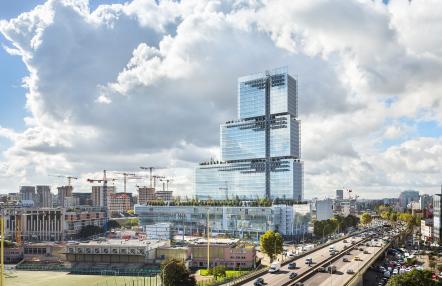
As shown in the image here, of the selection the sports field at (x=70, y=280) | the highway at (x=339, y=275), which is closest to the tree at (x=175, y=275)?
the highway at (x=339, y=275)

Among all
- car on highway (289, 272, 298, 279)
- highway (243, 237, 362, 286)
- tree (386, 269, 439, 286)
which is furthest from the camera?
car on highway (289, 272, 298, 279)

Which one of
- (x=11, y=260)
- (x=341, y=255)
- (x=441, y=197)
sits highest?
(x=441, y=197)

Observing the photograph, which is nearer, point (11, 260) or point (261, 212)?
point (11, 260)

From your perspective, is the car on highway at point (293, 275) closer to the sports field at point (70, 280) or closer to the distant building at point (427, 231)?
the sports field at point (70, 280)

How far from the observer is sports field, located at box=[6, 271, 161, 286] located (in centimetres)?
11544

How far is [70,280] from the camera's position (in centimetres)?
12288

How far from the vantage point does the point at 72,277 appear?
12762 cm

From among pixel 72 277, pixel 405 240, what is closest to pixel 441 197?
pixel 405 240

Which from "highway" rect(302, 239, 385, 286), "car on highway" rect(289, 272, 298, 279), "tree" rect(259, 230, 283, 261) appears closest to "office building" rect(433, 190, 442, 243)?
"highway" rect(302, 239, 385, 286)

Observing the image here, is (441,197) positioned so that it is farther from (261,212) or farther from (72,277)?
(72,277)

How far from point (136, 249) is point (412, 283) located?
90108 mm

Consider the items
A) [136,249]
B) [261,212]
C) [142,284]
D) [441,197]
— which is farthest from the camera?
[261,212]

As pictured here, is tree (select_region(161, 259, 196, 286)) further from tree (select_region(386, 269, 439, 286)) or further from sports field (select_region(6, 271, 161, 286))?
tree (select_region(386, 269, 439, 286))

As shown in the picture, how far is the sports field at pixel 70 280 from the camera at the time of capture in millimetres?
115438
